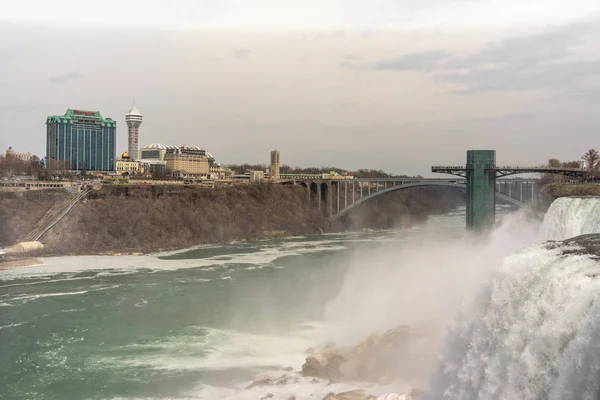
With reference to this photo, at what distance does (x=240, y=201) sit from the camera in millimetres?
57500

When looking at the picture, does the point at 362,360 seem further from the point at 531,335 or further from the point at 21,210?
the point at 21,210

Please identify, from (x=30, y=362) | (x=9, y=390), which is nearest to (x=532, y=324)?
(x=9, y=390)

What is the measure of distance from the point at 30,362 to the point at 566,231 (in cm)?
1802

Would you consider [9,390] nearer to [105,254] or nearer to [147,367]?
[147,367]

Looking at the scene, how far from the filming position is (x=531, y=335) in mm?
9922

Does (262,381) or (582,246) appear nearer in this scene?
(582,246)

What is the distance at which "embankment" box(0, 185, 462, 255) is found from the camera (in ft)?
141

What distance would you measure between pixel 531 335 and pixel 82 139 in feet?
372

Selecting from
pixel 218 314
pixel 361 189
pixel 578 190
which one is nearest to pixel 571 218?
pixel 578 190

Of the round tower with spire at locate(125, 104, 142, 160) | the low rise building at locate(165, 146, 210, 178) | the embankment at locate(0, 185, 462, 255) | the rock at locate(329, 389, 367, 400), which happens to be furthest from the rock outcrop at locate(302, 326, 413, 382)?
the round tower with spire at locate(125, 104, 142, 160)

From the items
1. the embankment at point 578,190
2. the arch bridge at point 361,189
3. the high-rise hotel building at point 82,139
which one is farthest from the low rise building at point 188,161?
the embankment at point 578,190

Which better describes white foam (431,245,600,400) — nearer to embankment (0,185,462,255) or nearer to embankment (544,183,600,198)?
embankment (544,183,600,198)

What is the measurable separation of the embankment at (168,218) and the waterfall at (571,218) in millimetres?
30657

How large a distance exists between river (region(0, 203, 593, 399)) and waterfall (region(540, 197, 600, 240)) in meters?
0.14
